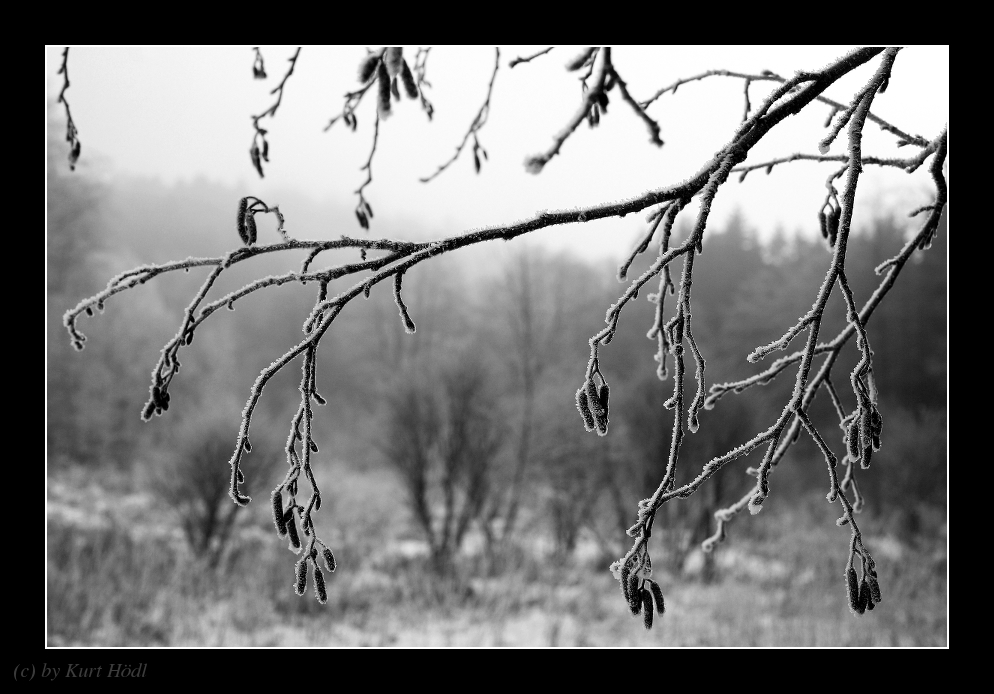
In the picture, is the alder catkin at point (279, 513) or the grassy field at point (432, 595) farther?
the grassy field at point (432, 595)

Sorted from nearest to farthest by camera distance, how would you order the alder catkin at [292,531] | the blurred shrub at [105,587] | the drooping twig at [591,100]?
the drooping twig at [591,100] < the alder catkin at [292,531] < the blurred shrub at [105,587]

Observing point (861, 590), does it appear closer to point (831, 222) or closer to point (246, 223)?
point (831, 222)

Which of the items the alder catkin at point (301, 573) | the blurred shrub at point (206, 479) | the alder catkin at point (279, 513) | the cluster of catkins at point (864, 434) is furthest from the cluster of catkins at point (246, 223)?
the blurred shrub at point (206, 479)

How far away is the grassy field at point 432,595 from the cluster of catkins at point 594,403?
448 cm

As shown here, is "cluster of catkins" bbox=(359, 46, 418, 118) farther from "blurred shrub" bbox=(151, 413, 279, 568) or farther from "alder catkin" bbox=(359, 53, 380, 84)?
"blurred shrub" bbox=(151, 413, 279, 568)

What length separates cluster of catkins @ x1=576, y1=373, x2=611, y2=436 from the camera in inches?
40.4

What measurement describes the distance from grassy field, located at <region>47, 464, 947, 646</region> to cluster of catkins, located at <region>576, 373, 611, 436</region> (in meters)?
4.48

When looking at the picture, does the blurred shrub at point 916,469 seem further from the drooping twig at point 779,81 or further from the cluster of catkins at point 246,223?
the cluster of catkins at point 246,223

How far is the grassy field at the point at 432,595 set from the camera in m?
4.99

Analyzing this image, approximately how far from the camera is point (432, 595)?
593 cm

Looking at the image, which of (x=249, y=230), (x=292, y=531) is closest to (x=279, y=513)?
(x=292, y=531)

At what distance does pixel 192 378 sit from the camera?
45.3 ft

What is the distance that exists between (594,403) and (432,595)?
5.40 m
